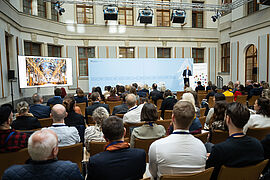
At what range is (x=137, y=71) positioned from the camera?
11.9m

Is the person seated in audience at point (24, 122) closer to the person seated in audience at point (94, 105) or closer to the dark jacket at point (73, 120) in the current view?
the dark jacket at point (73, 120)

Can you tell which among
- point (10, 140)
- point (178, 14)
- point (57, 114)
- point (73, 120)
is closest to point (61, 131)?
point (57, 114)

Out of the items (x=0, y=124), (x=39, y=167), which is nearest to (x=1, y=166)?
(x=0, y=124)

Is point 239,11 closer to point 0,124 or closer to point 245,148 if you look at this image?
point 245,148

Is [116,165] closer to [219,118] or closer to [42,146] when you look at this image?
[42,146]

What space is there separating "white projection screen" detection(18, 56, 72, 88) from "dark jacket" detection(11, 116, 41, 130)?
5.95m

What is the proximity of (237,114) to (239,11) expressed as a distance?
12326 mm

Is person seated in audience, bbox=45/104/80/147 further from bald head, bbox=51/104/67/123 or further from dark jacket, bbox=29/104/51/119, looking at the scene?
dark jacket, bbox=29/104/51/119

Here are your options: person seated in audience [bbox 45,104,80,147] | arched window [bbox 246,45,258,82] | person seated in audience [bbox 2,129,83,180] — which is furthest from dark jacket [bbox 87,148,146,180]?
arched window [bbox 246,45,258,82]

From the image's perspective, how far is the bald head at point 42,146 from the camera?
129 centimetres

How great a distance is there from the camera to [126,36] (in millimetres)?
12914

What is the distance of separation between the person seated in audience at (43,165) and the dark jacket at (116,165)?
0.14 m

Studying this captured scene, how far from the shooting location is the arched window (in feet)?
35.9

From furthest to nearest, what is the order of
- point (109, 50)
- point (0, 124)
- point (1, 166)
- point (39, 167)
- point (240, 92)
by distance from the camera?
point (109, 50) → point (240, 92) → point (0, 124) → point (1, 166) → point (39, 167)
